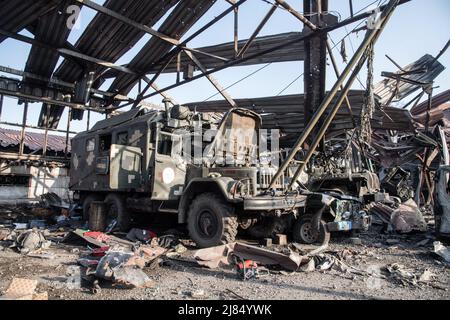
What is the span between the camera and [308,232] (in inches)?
251

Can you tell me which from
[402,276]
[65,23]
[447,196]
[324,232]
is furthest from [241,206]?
[65,23]

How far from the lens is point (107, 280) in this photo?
3.76m

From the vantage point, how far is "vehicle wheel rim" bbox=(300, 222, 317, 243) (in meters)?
→ 6.25

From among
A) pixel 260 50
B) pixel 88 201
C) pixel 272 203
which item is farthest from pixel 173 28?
pixel 272 203

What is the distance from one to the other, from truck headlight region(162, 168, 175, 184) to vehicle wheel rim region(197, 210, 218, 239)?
1.18 m

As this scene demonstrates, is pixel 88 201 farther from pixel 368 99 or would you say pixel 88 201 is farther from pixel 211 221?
pixel 368 99

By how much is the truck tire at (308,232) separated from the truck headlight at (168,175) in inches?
109

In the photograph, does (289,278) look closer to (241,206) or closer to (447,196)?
(241,206)

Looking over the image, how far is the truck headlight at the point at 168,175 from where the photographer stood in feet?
21.4

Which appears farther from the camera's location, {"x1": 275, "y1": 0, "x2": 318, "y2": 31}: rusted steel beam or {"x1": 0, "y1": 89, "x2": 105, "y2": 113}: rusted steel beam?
{"x1": 0, "y1": 89, "x2": 105, "y2": 113}: rusted steel beam

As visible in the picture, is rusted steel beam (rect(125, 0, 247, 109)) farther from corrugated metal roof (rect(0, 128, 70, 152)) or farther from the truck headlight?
corrugated metal roof (rect(0, 128, 70, 152))

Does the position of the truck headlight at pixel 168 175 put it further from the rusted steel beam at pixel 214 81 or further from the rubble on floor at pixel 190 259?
the rusted steel beam at pixel 214 81

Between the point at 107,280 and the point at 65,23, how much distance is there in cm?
673

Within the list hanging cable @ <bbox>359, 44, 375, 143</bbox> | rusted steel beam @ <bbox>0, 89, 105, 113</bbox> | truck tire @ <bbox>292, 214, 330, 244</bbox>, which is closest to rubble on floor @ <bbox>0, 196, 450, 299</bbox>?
truck tire @ <bbox>292, 214, 330, 244</bbox>
